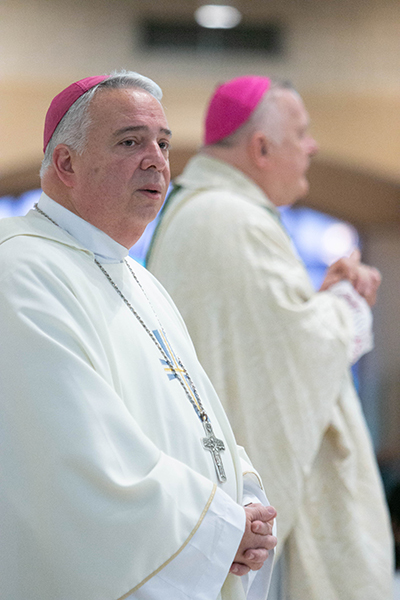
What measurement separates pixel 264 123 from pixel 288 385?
1130 mm

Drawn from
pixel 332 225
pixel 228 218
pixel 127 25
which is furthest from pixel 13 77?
pixel 228 218

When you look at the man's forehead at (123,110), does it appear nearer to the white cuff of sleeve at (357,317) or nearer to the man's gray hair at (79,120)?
the man's gray hair at (79,120)

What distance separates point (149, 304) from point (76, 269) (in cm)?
30

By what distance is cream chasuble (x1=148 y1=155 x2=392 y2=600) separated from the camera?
2740 millimetres

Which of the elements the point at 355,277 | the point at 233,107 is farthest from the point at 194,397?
the point at 233,107

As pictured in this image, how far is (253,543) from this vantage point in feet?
5.24

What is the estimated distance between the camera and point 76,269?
5.40ft

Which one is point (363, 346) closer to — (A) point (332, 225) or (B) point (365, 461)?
(B) point (365, 461)

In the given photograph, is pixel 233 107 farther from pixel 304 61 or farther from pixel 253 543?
pixel 304 61

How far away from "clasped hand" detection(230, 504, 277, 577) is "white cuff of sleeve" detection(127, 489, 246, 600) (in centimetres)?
5

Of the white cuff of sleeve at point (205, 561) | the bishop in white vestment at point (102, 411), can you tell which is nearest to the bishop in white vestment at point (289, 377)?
the bishop in white vestment at point (102, 411)

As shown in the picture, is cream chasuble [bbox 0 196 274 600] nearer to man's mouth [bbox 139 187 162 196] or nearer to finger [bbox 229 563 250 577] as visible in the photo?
finger [bbox 229 563 250 577]

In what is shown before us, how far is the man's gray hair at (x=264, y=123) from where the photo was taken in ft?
10.5

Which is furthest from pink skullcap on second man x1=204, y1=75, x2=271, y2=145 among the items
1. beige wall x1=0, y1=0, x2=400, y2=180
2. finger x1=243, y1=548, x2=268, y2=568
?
beige wall x1=0, y1=0, x2=400, y2=180
